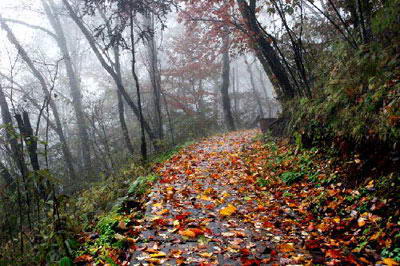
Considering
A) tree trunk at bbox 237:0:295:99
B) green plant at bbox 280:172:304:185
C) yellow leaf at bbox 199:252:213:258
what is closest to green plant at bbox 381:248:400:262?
yellow leaf at bbox 199:252:213:258

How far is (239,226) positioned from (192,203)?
1.02m

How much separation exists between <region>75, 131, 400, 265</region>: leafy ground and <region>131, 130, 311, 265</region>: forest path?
1 cm

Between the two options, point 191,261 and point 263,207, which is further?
point 263,207

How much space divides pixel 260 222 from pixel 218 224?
56 centimetres

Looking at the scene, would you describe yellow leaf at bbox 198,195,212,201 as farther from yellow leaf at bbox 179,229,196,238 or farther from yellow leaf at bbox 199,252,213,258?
yellow leaf at bbox 199,252,213,258

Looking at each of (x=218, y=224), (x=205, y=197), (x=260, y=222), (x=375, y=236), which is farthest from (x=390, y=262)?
(x=205, y=197)

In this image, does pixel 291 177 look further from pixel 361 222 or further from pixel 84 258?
pixel 84 258

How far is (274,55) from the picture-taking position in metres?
9.09

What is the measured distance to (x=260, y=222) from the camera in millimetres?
3850

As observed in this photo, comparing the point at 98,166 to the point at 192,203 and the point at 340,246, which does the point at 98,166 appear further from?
the point at 340,246

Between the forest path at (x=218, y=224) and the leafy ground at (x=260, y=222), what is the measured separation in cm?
1

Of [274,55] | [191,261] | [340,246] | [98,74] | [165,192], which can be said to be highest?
[98,74]

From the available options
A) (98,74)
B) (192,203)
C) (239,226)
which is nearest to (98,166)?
(192,203)

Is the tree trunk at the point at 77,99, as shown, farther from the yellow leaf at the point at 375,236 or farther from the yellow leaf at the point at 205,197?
the yellow leaf at the point at 375,236
